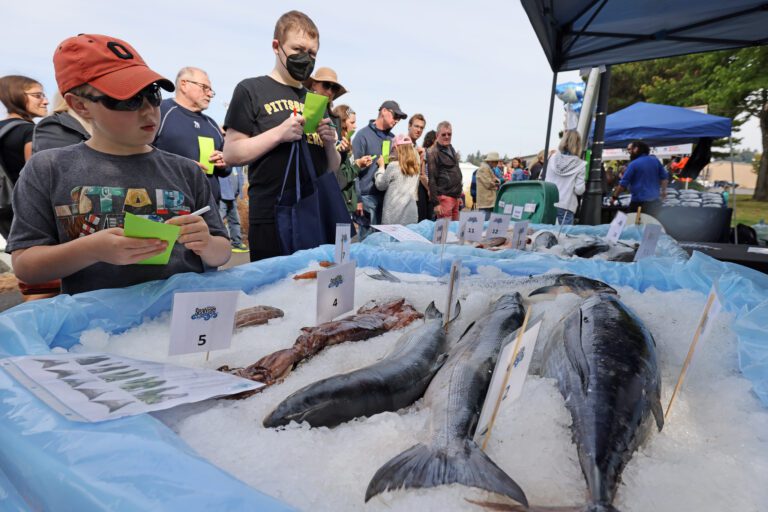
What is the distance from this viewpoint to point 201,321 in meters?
1.30

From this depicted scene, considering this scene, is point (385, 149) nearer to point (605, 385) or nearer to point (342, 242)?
point (342, 242)

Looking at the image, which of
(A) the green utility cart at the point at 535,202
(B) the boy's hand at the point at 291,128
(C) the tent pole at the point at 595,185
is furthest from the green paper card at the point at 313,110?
(C) the tent pole at the point at 595,185

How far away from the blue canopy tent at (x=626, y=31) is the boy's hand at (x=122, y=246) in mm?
4855

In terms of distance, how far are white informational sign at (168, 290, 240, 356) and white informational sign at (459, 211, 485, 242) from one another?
2404 millimetres

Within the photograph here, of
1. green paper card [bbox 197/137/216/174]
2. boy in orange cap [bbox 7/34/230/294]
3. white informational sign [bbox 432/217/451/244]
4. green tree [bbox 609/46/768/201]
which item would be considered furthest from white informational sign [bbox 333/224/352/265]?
green tree [bbox 609/46/768/201]

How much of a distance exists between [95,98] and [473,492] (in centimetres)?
174

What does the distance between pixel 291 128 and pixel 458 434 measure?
191 centimetres

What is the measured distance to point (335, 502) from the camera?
2.50 feet

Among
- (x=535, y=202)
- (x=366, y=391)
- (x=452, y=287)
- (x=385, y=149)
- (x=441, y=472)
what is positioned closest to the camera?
(x=441, y=472)

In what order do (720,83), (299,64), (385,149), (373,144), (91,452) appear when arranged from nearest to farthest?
(91,452)
(299,64)
(373,144)
(385,149)
(720,83)

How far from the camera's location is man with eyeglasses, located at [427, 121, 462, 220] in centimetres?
660

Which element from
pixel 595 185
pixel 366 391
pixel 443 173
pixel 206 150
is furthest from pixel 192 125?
pixel 595 185

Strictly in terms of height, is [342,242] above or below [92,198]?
below

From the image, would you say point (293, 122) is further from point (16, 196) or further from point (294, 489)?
point (294, 489)
